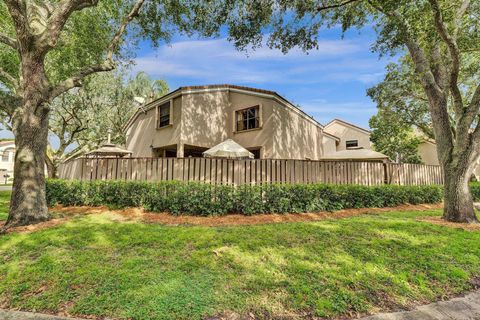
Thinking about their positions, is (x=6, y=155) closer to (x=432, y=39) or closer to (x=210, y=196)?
(x=210, y=196)

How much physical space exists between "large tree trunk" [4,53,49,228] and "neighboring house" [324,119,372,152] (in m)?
24.1

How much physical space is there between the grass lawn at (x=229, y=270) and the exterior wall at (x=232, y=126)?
23.8 feet

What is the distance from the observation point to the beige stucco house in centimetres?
1205

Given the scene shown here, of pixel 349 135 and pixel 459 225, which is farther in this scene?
pixel 349 135

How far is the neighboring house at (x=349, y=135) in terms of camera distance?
959 inches

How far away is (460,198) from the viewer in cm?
673

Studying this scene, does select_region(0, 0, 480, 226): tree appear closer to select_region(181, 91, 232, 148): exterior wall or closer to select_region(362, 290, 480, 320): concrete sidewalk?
select_region(181, 91, 232, 148): exterior wall

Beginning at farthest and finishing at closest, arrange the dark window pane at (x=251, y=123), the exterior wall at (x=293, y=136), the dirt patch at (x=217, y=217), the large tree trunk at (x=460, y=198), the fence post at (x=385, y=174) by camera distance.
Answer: the dark window pane at (x=251, y=123), the exterior wall at (x=293, y=136), the fence post at (x=385, y=174), the large tree trunk at (x=460, y=198), the dirt patch at (x=217, y=217)

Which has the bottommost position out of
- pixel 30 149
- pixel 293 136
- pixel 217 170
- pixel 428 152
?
pixel 217 170

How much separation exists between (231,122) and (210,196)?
6972mm

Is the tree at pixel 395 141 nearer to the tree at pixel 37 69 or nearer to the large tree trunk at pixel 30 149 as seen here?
the tree at pixel 37 69

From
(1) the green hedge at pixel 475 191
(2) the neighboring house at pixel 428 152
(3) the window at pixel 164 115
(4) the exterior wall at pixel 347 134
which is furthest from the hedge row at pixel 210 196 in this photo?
(2) the neighboring house at pixel 428 152

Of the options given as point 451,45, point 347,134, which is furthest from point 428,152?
point 451,45

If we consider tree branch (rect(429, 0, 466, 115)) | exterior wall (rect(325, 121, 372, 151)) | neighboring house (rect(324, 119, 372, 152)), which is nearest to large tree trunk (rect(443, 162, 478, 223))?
tree branch (rect(429, 0, 466, 115))
